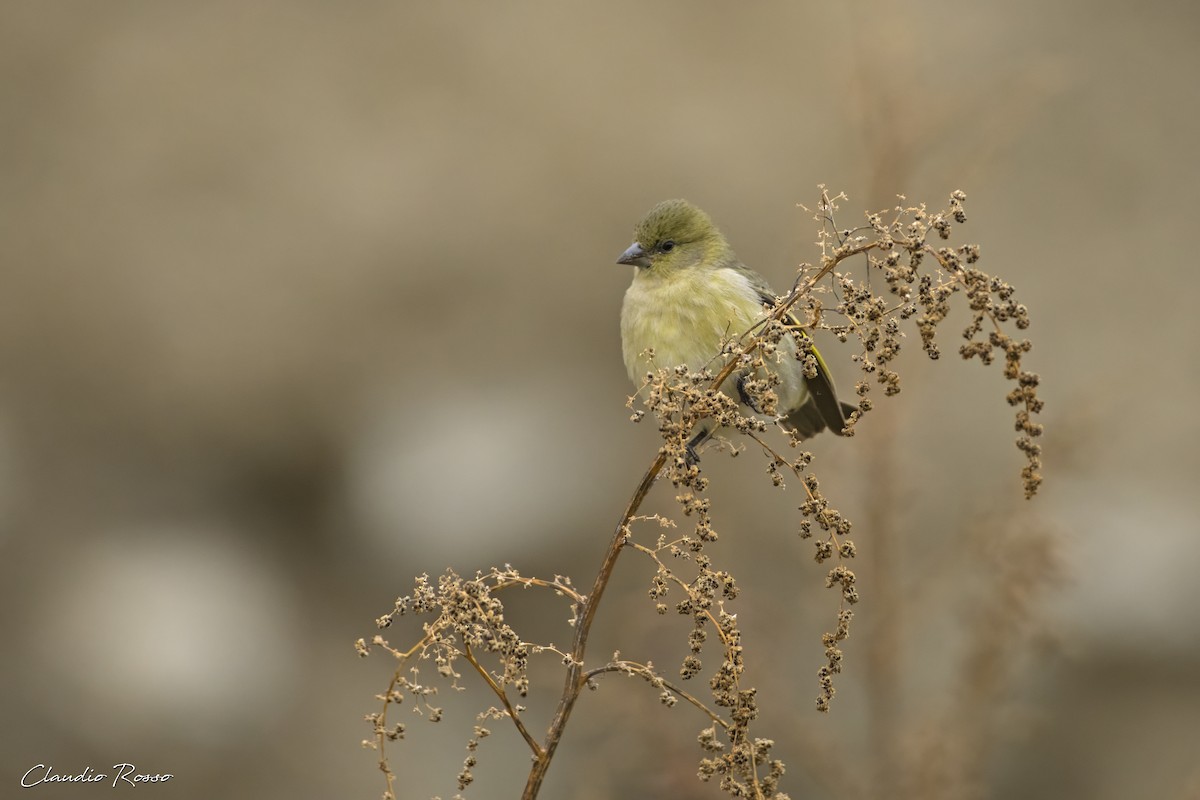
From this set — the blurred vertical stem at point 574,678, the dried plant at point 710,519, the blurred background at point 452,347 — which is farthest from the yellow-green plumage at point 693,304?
the blurred vertical stem at point 574,678

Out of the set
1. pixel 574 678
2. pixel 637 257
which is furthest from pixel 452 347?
pixel 574 678

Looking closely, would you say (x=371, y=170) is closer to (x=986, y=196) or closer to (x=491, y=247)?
(x=491, y=247)

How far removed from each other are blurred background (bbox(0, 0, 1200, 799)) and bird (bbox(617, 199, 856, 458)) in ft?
5.38

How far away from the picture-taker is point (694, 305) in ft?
14.2

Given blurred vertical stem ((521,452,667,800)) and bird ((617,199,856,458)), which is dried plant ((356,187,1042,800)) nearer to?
blurred vertical stem ((521,452,667,800))

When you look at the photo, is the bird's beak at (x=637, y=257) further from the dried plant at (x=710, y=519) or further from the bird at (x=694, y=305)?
the dried plant at (x=710, y=519)

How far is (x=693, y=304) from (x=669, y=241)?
1.08ft

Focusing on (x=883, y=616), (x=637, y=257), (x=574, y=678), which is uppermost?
(x=637, y=257)

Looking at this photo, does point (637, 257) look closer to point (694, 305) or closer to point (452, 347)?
point (694, 305)

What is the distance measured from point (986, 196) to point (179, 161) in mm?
5895

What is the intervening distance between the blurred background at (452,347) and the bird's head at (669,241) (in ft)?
5.84

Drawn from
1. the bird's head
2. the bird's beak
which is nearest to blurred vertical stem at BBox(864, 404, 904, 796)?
the bird's head

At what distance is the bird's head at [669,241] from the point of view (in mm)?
4527

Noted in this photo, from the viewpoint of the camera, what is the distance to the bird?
4203mm
